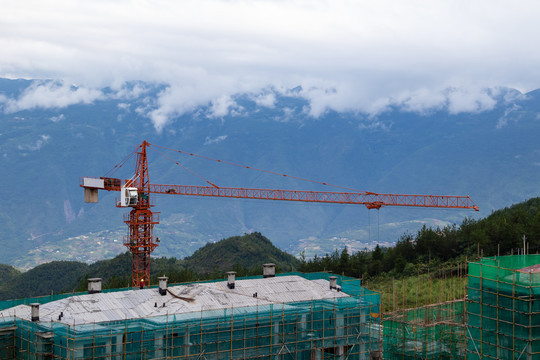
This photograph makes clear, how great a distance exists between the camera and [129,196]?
11794 cm

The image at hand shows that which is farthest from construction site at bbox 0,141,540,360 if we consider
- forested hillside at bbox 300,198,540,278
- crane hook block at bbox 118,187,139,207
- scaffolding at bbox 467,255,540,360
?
forested hillside at bbox 300,198,540,278

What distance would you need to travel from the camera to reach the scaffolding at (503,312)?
2099 inches

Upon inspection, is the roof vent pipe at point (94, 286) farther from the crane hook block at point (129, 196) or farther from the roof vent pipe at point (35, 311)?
the crane hook block at point (129, 196)

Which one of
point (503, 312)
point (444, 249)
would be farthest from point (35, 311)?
point (444, 249)

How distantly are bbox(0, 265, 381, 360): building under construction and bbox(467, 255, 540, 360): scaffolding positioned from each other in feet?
37.4

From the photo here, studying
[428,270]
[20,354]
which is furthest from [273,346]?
[428,270]

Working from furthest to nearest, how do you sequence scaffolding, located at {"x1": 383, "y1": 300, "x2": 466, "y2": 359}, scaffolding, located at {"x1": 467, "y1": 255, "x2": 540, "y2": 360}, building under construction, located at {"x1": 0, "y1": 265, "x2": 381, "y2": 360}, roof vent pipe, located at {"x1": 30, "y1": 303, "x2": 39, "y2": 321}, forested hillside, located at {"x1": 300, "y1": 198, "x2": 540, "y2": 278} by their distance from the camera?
1. forested hillside, located at {"x1": 300, "y1": 198, "x2": 540, "y2": 278}
2. scaffolding, located at {"x1": 383, "y1": 300, "x2": 466, "y2": 359}
3. roof vent pipe, located at {"x1": 30, "y1": 303, "x2": 39, "y2": 321}
4. building under construction, located at {"x1": 0, "y1": 265, "x2": 381, "y2": 360}
5. scaffolding, located at {"x1": 467, "y1": 255, "x2": 540, "y2": 360}

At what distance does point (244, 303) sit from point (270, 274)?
10.7 meters

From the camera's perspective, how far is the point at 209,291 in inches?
2596

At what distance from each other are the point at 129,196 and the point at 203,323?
6131 cm

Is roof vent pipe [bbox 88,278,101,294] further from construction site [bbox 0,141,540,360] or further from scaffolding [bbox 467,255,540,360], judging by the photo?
scaffolding [bbox 467,255,540,360]

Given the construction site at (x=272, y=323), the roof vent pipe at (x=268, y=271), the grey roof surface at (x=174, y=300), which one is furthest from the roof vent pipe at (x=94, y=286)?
the roof vent pipe at (x=268, y=271)

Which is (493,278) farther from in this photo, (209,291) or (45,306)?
(45,306)

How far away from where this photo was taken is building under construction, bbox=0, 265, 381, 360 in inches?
2213
